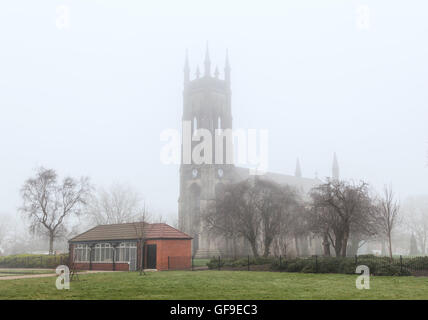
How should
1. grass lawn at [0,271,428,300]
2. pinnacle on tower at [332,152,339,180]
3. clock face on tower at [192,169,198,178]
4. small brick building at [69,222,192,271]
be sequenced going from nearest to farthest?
1. grass lawn at [0,271,428,300]
2. small brick building at [69,222,192,271]
3. clock face on tower at [192,169,198,178]
4. pinnacle on tower at [332,152,339,180]

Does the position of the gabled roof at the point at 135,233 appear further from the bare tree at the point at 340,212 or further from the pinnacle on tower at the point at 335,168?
the pinnacle on tower at the point at 335,168

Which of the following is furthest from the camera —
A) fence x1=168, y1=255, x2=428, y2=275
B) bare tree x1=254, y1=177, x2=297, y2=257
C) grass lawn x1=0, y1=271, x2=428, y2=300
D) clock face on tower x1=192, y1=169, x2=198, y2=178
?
clock face on tower x1=192, y1=169, x2=198, y2=178

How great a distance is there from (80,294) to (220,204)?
3167cm

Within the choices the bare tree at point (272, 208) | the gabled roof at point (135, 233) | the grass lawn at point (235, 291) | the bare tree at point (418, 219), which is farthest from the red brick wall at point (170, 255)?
the bare tree at point (418, 219)

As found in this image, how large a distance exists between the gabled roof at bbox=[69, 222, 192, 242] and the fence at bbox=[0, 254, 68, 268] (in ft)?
10.1

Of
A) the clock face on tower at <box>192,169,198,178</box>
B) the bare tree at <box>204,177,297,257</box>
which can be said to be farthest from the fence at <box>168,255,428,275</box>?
the clock face on tower at <box>192,169,198,178</box>

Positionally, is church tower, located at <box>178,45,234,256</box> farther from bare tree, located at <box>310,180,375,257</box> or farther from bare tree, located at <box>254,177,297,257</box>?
bare tree, located at <box>310,180,375,257</box>

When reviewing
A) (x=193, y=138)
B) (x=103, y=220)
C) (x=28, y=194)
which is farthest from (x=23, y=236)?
(x=28, y=194)

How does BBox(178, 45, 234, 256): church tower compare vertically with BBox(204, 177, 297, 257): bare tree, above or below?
above

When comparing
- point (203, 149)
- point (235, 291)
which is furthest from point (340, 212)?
point (203, 149)

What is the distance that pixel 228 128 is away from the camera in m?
81.8

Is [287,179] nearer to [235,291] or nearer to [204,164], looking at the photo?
[204,164]

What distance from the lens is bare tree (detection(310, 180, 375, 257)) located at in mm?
34000
